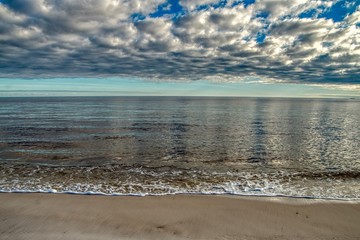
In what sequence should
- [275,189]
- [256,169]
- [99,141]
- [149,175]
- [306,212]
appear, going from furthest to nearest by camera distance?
[99,141]
[256,169]
[149,175]
[275,189]
[306,212]

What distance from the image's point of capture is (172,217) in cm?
809

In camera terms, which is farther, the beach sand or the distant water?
the distant water

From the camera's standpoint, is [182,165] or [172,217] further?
[182,165]

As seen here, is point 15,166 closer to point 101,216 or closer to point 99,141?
point 99,141

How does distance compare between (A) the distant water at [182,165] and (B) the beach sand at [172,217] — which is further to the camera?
(A) the distant water at [182,165]

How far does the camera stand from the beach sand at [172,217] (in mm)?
7066

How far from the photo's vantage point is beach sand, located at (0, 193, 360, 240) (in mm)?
7066

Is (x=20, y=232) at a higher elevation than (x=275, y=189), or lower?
higher

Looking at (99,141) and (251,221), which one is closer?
(251,221)

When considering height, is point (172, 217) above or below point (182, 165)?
above

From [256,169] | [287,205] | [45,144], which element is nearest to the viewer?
[287,205]

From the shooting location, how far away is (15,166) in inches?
570

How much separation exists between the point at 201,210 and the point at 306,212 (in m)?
3.83

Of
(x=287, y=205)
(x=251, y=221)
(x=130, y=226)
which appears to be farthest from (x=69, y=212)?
(x=287, y=205)
